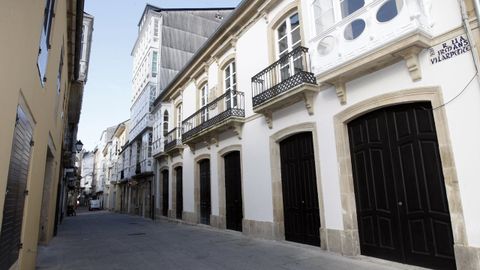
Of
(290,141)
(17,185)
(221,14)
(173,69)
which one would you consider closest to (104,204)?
(173,69)

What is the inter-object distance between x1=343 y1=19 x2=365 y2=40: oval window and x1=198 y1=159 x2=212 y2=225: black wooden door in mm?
8788

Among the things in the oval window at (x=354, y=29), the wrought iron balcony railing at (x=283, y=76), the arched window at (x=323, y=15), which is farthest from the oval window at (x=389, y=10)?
the wrought iron balcony railing at (x=283, y=76)

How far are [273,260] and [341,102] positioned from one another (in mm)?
3735

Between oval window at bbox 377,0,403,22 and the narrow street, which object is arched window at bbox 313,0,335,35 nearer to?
oval window at bbox 377,0,403,22

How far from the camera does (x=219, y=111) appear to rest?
12359mm

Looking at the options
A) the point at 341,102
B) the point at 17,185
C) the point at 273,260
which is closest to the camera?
the point at 17,185

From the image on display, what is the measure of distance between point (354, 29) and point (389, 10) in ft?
2.51

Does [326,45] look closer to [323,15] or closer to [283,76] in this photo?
[323,15]

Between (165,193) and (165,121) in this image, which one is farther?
(165,121)

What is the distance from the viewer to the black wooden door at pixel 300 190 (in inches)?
313

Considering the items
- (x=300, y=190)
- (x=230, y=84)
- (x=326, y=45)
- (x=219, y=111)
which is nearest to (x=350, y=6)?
(x=326, y=45)

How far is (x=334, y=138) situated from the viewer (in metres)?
7.23

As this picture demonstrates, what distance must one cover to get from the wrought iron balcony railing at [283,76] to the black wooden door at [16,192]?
18.8 feet

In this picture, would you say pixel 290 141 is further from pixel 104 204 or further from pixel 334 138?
pixel 104 204
